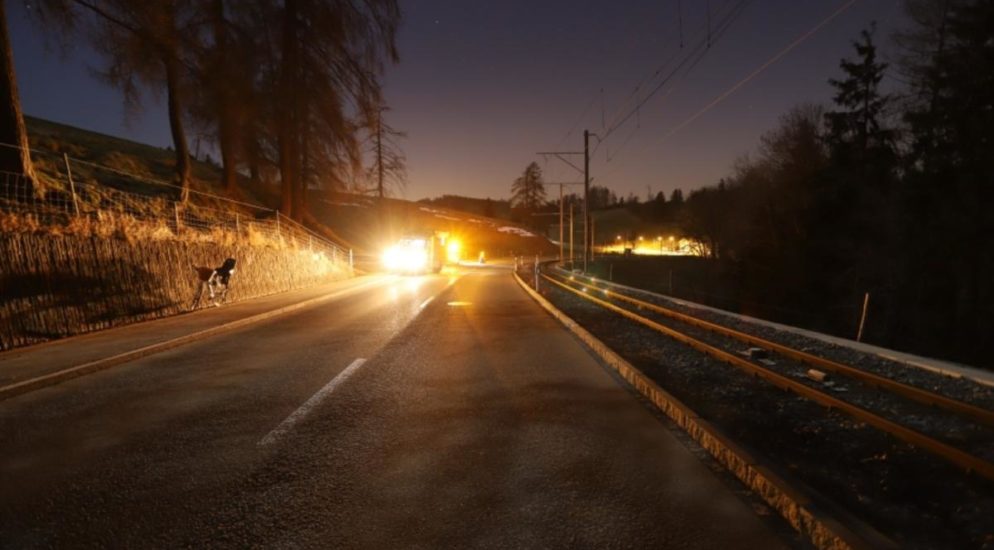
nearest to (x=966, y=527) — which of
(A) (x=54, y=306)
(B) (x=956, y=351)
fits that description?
Answer: (A) (x=54, y=306)

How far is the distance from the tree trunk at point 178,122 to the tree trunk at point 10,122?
578cm

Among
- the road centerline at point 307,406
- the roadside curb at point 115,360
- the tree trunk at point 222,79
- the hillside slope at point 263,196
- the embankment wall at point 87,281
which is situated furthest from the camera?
the hillside slope at point 263,196

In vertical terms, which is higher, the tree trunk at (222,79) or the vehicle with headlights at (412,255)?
the tree trunk at (222,79)

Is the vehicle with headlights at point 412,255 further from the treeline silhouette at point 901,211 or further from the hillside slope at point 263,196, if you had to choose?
the treeline silhouette at point 901,211

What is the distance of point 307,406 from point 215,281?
1035 cm

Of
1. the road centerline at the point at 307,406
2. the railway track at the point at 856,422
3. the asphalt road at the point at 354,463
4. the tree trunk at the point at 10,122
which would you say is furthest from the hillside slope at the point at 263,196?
the railway track at the point at 856,422

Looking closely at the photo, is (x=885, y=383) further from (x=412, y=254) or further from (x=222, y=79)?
(x=412, y=254)

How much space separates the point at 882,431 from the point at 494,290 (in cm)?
1778

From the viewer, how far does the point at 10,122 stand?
11.6 metres

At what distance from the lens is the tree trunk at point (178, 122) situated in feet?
58.9

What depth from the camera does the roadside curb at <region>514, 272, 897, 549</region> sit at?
2.77 m

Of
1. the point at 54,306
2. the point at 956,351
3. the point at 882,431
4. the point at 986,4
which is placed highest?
the point at 986,4

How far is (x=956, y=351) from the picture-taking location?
76.3 feet

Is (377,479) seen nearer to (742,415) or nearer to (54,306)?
(742,415)
